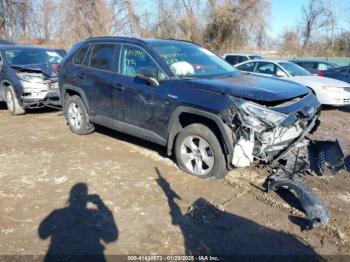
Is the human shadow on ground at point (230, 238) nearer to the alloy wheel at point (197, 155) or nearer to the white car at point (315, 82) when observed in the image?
the alloy wheel at point (197, 155)

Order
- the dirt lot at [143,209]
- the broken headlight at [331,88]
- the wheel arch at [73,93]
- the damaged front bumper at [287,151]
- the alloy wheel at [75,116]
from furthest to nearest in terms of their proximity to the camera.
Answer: the broken headlight at [331,88], the alloy wheel at [75,116], the wheel arch at [73,93], the damaged front bumper at [287,151], the dirt lot at [143,209]

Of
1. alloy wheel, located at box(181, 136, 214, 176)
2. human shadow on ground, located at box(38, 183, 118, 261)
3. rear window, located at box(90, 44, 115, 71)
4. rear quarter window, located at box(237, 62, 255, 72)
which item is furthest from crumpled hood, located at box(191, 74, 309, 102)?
rear quarter window, located at box(237, 62, 255, 72)

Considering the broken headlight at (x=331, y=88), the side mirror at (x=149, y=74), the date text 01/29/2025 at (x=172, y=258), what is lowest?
the date text 01/29/2025 at (x=172, y=258)

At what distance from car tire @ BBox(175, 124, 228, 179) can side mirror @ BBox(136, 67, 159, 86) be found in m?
0.81

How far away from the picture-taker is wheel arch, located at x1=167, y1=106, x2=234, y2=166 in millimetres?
4316

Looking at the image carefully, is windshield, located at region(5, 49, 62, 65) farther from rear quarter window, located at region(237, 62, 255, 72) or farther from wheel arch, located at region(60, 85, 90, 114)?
rear quarter window, located at region(237, 62, 255, 72)

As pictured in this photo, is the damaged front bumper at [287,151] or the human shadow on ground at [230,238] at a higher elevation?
the damaged front bumper at [287,151]

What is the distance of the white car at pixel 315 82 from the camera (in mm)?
9602

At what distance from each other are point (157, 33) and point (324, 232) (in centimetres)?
2717

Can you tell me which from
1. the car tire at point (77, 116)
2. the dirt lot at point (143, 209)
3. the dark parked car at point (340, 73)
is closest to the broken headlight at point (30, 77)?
the car tire at point (77, 116)

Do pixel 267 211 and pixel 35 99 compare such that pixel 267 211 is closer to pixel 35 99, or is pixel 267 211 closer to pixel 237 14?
pixel 35 99

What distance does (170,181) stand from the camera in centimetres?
479

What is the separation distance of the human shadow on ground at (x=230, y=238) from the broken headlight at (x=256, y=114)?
3.54ft

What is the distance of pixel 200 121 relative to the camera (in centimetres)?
479
